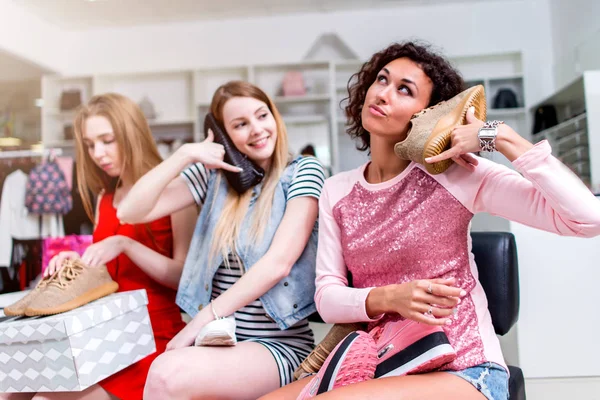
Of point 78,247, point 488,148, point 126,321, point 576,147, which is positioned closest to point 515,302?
point 488,148

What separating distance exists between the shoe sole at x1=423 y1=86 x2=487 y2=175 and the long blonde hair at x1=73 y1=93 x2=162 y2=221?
1.08 m

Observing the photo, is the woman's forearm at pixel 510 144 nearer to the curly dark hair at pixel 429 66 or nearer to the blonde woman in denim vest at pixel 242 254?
the curly dark hair at pixel 429 66

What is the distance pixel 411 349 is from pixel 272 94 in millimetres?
5229

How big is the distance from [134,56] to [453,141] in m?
6.00

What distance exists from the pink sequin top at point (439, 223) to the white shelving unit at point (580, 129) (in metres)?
3.08

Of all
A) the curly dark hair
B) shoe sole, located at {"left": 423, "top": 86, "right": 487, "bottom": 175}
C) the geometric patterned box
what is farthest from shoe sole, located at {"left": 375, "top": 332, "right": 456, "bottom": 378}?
the geometric patterned box

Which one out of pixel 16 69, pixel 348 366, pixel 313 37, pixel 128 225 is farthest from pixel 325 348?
pixel 16 69

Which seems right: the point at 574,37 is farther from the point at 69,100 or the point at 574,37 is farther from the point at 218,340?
the point at 69,100

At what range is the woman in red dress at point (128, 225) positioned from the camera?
1581 mm

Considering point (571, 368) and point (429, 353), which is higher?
point (429, 353)

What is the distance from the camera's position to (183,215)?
1.70 meters

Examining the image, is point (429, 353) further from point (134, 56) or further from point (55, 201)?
point (134, 56)

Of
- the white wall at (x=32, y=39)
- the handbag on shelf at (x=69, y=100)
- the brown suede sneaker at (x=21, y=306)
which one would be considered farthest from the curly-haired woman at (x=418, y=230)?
the handbag on shelf at (x=69, y=100)

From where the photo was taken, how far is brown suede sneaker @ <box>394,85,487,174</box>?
103cm
